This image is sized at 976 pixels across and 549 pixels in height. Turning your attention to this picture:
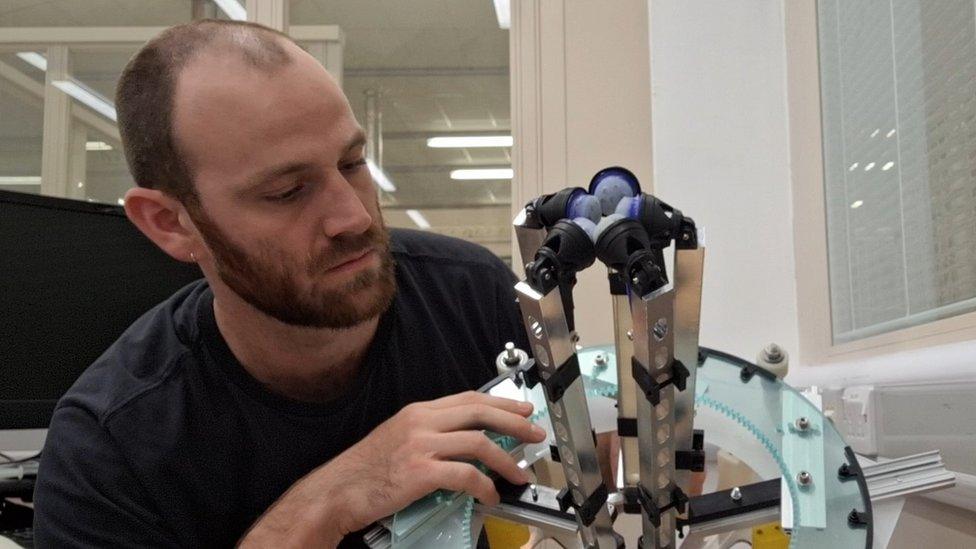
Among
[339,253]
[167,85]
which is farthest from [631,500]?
[167,85]

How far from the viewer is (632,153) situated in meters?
1.91

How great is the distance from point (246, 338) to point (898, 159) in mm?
879

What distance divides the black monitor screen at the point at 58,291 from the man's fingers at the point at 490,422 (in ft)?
3.13

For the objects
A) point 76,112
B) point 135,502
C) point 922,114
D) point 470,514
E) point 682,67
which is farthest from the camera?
point 76,112

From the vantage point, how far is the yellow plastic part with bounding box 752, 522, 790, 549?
0.56 meters

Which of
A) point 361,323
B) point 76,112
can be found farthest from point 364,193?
point 76,112

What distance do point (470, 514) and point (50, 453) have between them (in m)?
0.57

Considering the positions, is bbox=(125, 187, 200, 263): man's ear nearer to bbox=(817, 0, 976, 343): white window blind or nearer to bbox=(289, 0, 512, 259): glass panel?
bbox=(817, 0, 976, 343): white window blind

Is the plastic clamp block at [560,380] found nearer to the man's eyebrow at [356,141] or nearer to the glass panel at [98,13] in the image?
the man's eyebrow at [356,141]

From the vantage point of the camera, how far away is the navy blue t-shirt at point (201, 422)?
2.90 ft

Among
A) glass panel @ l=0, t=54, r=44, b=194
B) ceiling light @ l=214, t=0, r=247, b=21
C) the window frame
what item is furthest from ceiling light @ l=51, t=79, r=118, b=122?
the window frame

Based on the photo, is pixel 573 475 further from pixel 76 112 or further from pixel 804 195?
pixel 76 112

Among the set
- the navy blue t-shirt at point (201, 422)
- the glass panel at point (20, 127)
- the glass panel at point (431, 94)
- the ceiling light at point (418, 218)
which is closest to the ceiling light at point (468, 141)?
the glass panel at point (431, 94)

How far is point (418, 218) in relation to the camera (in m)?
2.45
